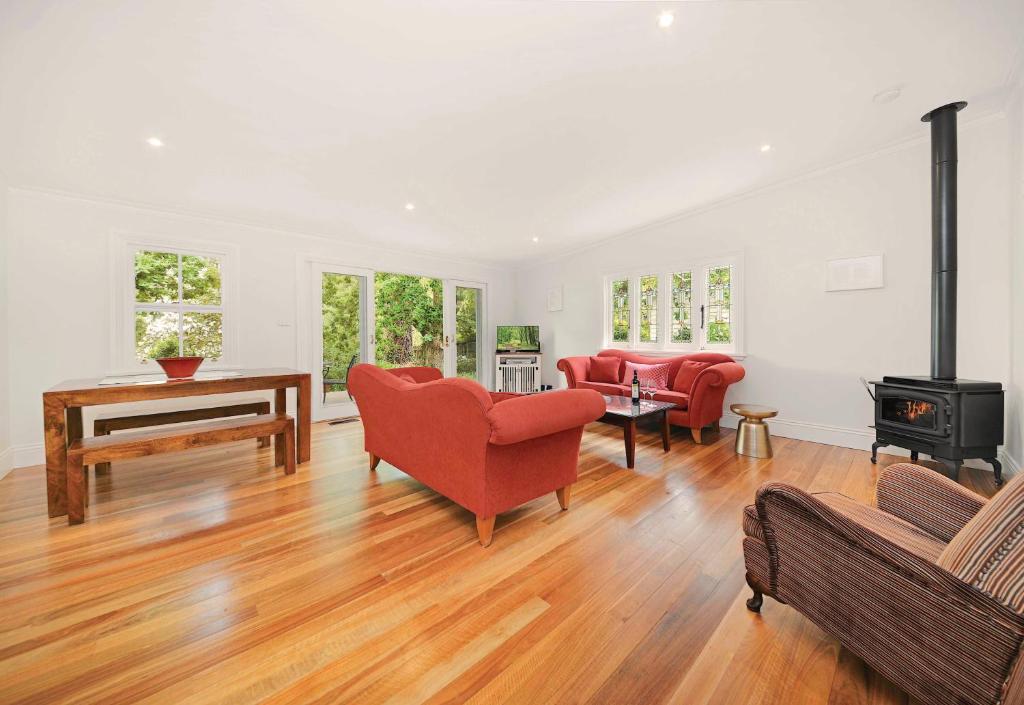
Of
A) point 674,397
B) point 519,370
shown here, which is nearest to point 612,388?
point 674,397

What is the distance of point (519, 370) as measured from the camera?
6.16 meters

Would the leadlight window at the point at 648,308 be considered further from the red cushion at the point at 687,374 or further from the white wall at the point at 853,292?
the red cushion at the point at 687,374

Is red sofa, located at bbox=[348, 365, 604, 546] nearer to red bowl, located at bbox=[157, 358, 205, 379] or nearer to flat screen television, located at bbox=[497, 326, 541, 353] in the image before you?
red bowl, located at bbox=[157, 358, 205, 379]

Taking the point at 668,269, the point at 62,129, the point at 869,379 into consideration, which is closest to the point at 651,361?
the point at 668,269

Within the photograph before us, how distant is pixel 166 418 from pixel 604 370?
4353mm

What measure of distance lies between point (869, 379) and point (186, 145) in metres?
5.71

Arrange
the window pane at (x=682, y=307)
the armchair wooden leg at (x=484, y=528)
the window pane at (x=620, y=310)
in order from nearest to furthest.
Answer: the armchair wooden leg at (x=484, y=528) < the window pane at (x=682, y=307) < the window pane at (x=620, y=310)

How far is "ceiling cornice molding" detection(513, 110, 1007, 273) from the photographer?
2893 mm

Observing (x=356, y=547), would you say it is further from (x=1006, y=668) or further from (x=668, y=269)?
(x=668, y=269)

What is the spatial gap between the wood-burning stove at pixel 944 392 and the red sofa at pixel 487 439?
251 centimetres

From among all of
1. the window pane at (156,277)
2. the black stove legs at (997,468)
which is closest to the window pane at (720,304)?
the black stove legs at (997,468)

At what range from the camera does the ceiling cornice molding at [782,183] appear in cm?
289

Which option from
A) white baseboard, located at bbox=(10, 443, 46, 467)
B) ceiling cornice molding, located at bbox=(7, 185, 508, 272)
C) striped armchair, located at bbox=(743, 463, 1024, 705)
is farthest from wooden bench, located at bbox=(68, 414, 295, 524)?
striped armchair, located at bbox=(743, 463, 1024, 705)

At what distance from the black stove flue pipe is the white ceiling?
0.72 ft
